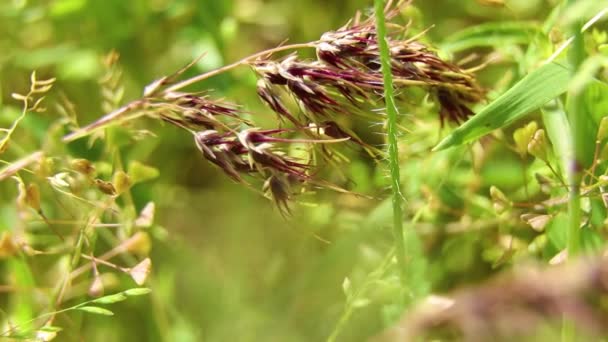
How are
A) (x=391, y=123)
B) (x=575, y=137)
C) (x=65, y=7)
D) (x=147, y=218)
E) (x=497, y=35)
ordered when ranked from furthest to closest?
(x=65, y=7), (x=497, y=35), (x=147, y=218), (x=391, y=123), (x=575, y=137)

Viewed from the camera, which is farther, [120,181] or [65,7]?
[65,7]

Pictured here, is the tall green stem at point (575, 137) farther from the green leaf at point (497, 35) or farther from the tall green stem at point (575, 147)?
the green leaf at point (497, 35)

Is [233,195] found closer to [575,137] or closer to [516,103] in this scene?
[516,103]

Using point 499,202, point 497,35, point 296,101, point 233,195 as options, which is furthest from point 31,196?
point 233,195

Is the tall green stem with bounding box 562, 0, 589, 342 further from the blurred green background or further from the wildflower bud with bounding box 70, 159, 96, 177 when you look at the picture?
the wildflower bud with bounding box 70, 159, 96, 177

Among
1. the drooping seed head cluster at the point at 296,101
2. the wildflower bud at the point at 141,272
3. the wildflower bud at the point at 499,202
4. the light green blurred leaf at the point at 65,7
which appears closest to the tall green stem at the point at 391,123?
the drooping seed head cluster at the point at 296,101

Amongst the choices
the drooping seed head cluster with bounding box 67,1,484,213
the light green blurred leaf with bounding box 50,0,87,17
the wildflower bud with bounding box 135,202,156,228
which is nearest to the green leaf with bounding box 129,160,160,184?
the wildflower bud with bounding box 135,202,156,228

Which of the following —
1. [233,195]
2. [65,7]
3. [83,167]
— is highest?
[65,7]
